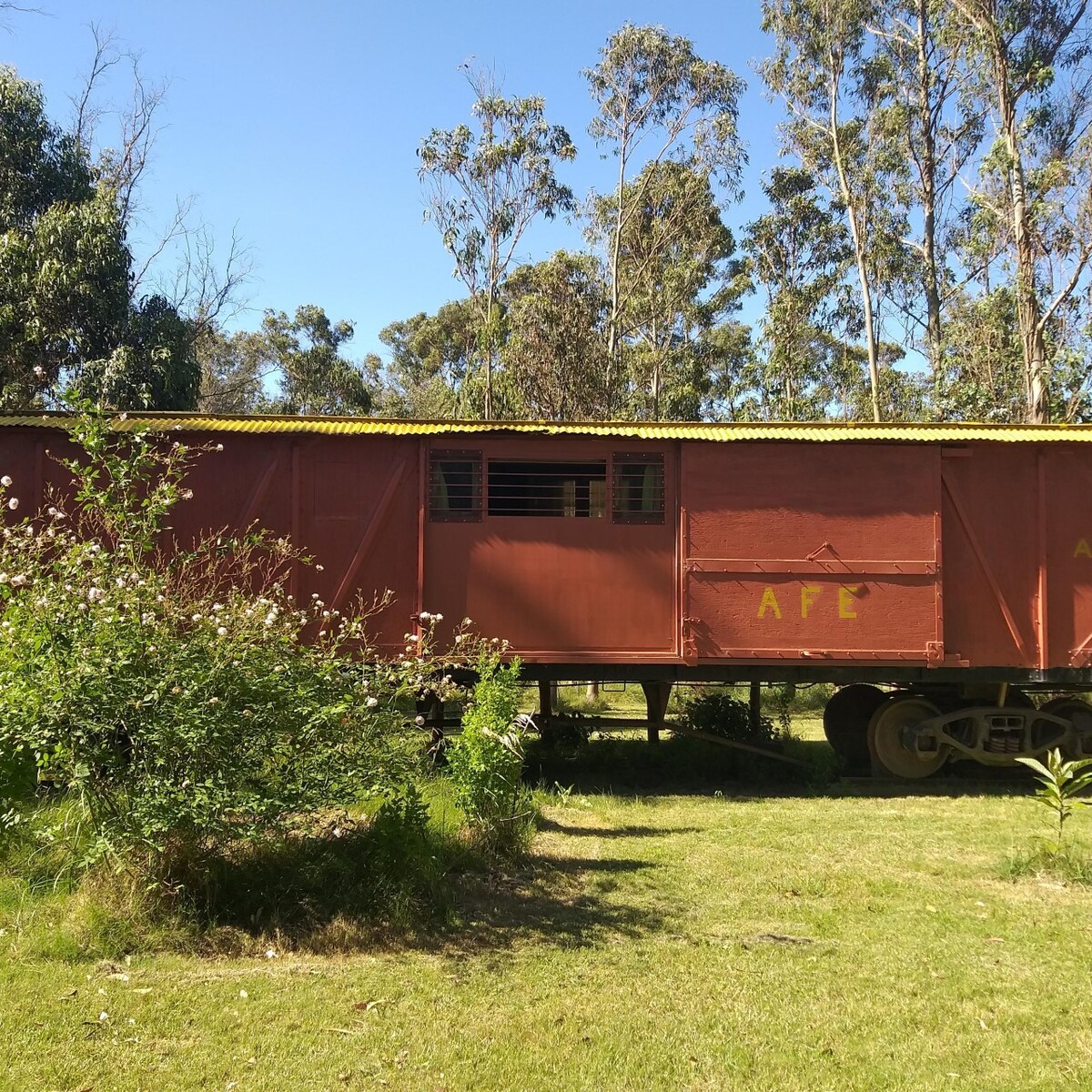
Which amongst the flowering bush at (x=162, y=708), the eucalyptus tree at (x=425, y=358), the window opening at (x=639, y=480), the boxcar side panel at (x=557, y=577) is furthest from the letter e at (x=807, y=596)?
the eucalyptus tree at (x=425, y=358)

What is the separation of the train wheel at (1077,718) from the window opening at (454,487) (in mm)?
5843

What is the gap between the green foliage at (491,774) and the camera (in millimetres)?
5461

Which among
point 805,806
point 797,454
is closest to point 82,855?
point 805,806

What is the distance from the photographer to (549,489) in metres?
8.10

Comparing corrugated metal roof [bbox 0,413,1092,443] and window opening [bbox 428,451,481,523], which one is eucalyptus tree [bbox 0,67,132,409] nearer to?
corrugated metal roof [bbox 0,413,1092,443]

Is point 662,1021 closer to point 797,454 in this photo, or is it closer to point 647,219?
point 797,454

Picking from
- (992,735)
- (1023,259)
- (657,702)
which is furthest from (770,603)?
(1023,259)

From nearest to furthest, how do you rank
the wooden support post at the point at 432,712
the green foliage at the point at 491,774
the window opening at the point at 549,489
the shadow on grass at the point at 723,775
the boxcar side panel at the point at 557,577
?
the green foliage at the point at 491,774 < the wooden support post at the point at 432,712 < the boxcar side panel at the point at 557,577 < the window opening at the point at 549,489 < the shadow on grass at the point at 723,775

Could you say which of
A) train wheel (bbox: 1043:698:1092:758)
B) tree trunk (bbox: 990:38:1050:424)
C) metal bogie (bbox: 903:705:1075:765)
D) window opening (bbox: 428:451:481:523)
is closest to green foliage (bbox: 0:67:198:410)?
window opening (bbox: 428:451:481:523)

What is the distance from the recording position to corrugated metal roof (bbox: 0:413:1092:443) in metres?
7.82

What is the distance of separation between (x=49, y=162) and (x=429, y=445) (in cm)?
1086

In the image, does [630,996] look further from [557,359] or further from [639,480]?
[557,359]

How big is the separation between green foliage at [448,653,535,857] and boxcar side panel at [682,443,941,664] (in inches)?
102

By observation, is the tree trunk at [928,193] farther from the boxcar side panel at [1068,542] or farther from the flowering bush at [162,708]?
the flowering bush at [162,708]
